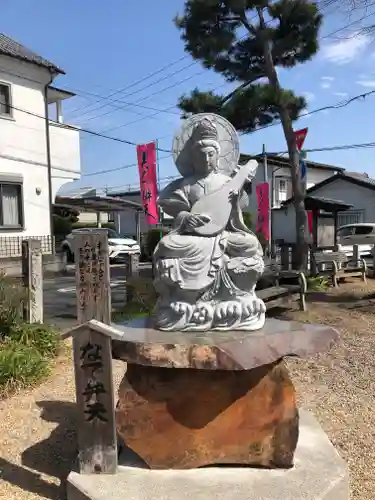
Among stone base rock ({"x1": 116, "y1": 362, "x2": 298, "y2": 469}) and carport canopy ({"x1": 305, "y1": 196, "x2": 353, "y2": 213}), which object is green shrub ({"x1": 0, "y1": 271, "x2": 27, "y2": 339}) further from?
carport canopy ({"x1": 305, "y1": 196, "x2": 353, "y2": 213})

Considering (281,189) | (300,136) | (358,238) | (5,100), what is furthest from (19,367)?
(281,189)

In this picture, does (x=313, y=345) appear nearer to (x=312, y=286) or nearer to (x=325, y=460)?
(x=325, y=460)

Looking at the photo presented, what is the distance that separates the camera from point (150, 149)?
463 inches

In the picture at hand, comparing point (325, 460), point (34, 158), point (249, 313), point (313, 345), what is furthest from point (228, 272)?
point (34, 158)

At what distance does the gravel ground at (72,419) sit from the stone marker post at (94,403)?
1.16 ft

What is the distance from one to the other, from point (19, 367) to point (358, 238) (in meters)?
14.1

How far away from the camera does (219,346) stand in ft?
9.35

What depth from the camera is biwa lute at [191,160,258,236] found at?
3.53 metres

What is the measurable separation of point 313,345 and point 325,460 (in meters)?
0.88

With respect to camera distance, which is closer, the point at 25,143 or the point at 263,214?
the point at 263,214

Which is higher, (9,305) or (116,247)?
(116,247)

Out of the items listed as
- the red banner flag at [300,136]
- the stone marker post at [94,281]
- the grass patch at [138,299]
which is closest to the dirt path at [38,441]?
the stone marker post at [94,281]

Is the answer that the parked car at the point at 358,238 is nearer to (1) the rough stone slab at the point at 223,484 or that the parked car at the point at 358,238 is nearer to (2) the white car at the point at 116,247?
(2) the white car at the point at 116,247

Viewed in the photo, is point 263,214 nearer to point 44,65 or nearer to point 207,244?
point 44,65
